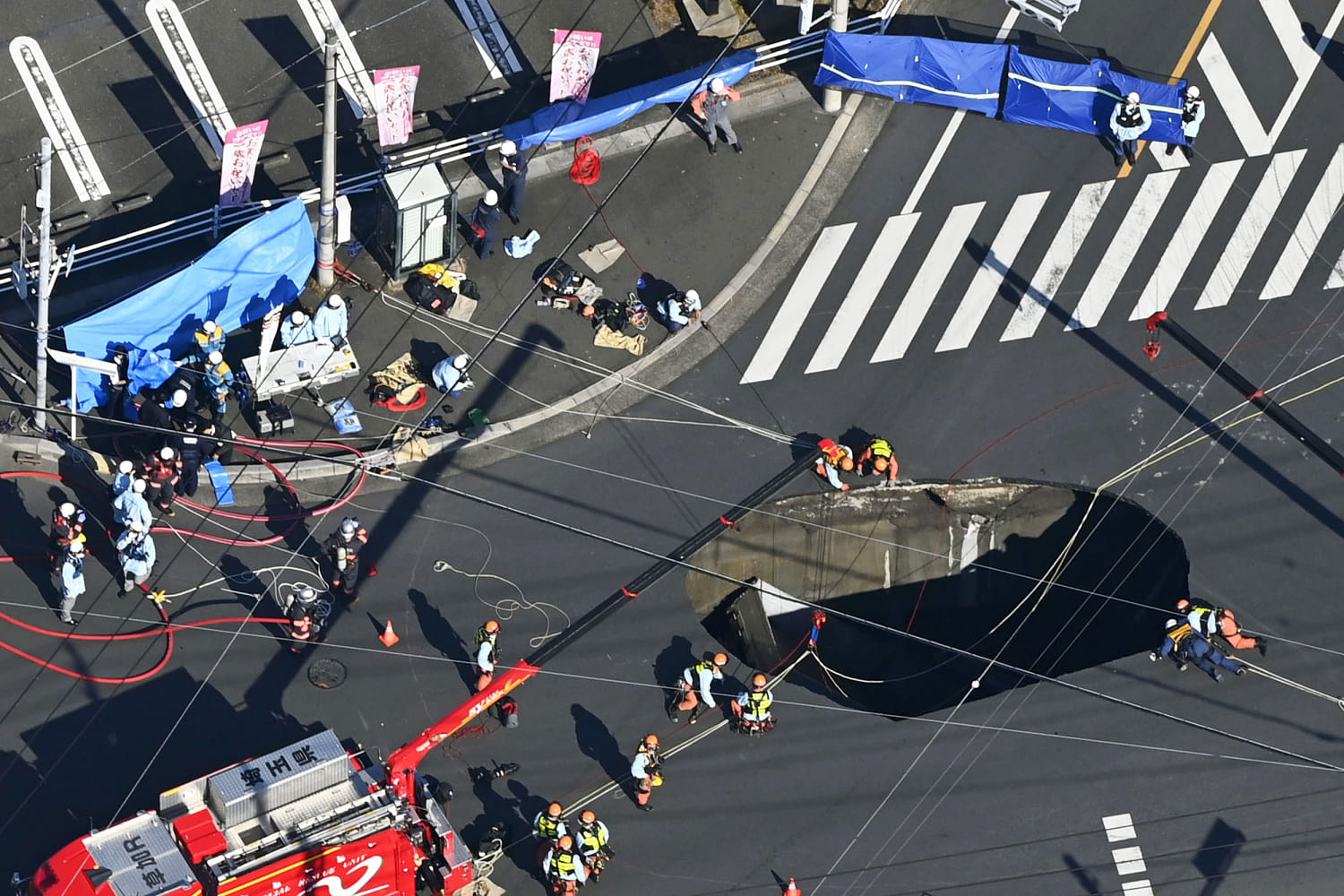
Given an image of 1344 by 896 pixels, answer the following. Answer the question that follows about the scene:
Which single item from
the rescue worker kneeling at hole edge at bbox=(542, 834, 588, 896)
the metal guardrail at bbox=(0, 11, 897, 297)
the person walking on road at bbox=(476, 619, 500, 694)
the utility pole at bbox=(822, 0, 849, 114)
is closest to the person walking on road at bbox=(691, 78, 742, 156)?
the metal guardrail at bbox=(0, 11, 897, 297)

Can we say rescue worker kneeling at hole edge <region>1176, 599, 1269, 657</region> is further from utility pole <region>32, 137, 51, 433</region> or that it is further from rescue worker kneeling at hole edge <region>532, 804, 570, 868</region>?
utility pole <region>32, 137, 51, 433</region>

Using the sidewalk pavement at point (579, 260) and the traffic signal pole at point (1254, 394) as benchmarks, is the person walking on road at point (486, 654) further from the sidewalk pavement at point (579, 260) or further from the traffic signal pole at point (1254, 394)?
the traffic signal pole at point (1254, 394)

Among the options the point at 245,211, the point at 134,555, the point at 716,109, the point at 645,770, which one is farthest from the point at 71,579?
the point at 716,109

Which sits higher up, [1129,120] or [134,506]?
[134,506]

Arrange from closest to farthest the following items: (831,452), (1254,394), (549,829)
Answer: (549,829)
(1254,394)
(831,452)

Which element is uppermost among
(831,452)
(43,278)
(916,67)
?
(43,278)

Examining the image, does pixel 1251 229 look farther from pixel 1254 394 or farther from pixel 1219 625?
pixel 1219 625

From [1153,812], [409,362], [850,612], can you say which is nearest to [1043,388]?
[850,612]

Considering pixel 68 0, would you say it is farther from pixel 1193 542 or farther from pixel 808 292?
pixel 1193 542
